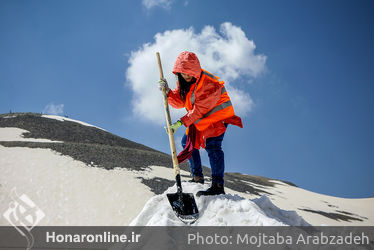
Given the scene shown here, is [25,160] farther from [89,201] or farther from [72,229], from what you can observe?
[72,229]

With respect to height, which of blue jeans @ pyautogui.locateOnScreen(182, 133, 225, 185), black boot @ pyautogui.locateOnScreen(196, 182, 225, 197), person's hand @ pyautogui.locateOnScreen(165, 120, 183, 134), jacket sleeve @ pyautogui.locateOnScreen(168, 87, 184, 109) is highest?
jacket sleeve @ pyautogui.locateOnScreen(168, 87, 184, 109)

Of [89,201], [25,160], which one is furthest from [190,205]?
[25,160]

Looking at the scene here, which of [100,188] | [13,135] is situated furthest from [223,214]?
[13,135]

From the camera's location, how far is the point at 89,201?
7828mm

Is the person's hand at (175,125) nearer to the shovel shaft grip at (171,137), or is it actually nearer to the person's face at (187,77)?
the shovel shaft grip at (171,137)

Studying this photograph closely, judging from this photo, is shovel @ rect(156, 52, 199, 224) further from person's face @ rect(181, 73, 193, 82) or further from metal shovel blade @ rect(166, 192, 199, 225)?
person's face @ rect(181, 73, 193, 82)

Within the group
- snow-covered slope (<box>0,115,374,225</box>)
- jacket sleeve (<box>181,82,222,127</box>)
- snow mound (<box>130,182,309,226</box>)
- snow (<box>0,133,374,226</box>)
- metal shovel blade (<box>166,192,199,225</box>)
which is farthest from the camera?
snow (<box>0,133,374,226</box>)

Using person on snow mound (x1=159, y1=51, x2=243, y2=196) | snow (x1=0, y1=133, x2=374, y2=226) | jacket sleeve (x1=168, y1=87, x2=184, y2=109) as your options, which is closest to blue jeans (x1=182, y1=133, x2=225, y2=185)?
person on snow mound (x1=159, y1=51, x2=243, y2=196)

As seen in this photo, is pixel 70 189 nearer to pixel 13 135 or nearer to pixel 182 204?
pixel 182 204

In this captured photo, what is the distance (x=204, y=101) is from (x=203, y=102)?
0.06 ft

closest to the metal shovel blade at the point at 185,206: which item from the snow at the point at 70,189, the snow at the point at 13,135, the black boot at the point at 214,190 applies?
the black boot at the point at 214,190

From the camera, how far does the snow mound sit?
2.75 metres

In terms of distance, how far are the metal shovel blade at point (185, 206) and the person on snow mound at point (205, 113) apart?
0.18 m

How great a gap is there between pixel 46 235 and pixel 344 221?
13.1m
